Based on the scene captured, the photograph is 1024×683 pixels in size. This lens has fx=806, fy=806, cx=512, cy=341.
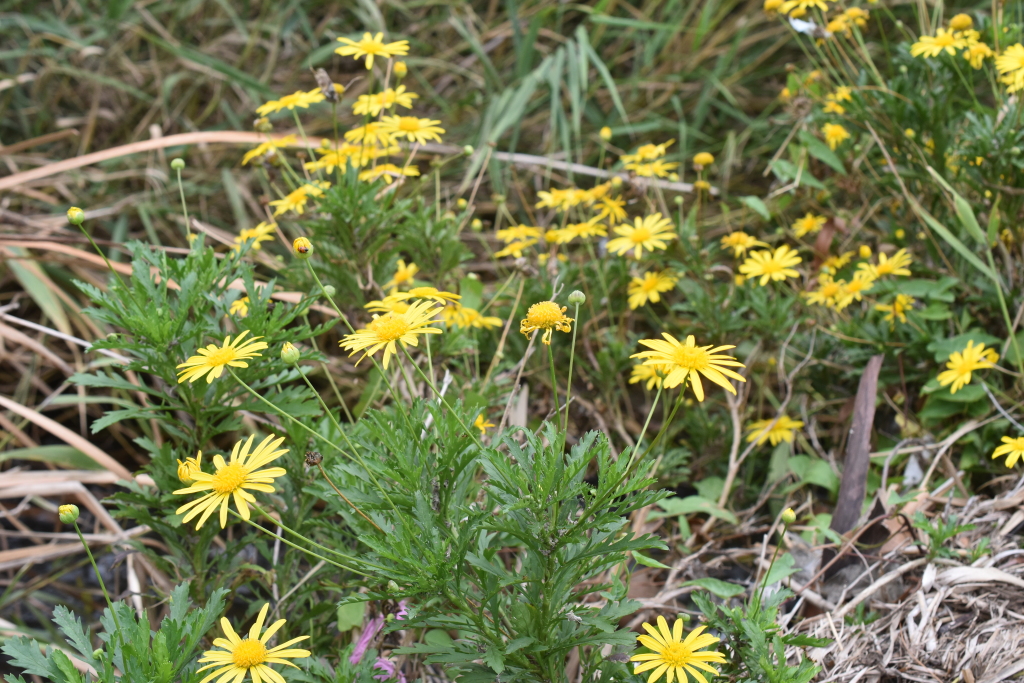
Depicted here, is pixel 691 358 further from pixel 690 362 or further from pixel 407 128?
pixel 407 128

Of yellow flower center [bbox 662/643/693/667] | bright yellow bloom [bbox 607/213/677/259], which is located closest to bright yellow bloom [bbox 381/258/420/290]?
bright yellow bloom [bbox 607/213/677/259]

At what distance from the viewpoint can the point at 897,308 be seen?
1709 millimetres

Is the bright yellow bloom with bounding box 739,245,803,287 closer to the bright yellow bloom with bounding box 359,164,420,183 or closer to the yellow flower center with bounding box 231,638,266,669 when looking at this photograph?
the bright yellow bloom with bounding box 359,164,420,183

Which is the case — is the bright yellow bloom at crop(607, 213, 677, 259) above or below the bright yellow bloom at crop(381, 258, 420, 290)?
above

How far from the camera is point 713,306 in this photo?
68.8 inches

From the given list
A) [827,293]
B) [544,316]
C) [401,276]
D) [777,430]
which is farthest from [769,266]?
[544,316]

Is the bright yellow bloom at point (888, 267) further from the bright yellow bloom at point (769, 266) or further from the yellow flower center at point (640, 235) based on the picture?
the yellow flower center at point (640, 235)

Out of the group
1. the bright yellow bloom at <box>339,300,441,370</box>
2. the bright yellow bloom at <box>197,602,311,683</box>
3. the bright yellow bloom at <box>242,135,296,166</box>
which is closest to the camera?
the bright yellow bloom at <box>197,602,311,683</box>

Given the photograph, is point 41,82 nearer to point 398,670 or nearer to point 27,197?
point 27,197

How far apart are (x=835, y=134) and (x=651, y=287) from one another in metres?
0.67

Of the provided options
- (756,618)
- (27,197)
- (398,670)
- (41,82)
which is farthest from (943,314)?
(41,82)

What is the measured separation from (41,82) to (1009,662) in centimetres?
317

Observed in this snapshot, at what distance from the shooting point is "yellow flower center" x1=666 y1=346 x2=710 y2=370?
979mm

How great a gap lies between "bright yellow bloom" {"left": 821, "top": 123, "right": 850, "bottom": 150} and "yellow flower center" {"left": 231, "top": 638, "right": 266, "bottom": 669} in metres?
1.77
